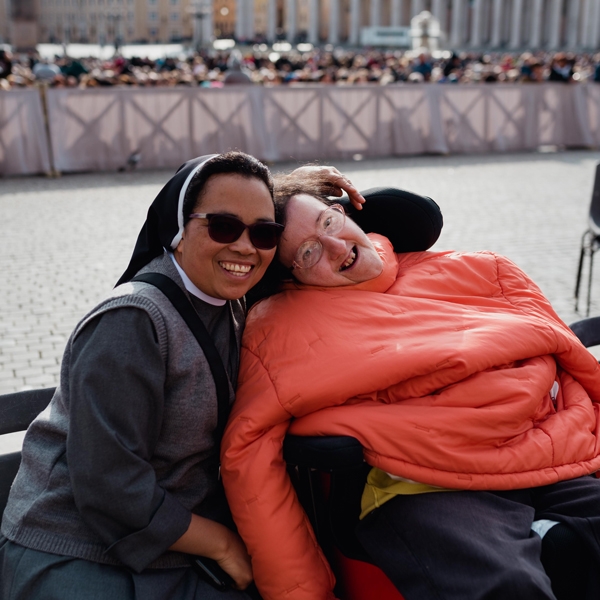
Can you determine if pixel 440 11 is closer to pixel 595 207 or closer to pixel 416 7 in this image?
pixel 416 7

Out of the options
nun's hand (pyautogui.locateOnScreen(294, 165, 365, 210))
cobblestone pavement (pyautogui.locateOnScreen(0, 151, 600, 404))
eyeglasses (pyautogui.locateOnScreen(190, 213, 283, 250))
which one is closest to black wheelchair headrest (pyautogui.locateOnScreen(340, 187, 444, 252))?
nun's hand (pyautogui.locateOnScreen(294, 165, 365, 210))

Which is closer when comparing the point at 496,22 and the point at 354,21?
the point at 496,22

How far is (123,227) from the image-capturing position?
9.42 m

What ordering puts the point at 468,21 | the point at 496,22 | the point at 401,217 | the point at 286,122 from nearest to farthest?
the point at 401,217 → the point at 286,122 → the point at 496,22 → the point at 468,21

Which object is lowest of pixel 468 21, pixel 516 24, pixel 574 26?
pixel 574 26

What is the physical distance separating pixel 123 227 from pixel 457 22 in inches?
3573

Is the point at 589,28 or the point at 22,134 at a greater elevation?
the point at 589,28

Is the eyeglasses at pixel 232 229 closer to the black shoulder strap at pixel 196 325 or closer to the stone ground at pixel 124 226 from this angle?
the black shoulder strap at pixel 196 325

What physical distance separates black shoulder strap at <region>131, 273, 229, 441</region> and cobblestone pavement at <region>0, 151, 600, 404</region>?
3111mm

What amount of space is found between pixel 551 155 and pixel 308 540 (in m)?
15.4

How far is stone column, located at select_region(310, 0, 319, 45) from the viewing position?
97.5 meters


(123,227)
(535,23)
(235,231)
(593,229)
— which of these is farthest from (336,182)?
(535,23)

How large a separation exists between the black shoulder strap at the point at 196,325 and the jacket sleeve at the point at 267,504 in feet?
0.26

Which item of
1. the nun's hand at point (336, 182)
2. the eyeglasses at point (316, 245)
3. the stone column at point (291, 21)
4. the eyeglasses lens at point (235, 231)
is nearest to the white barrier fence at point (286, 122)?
the nun's hand at point (336, 182)
